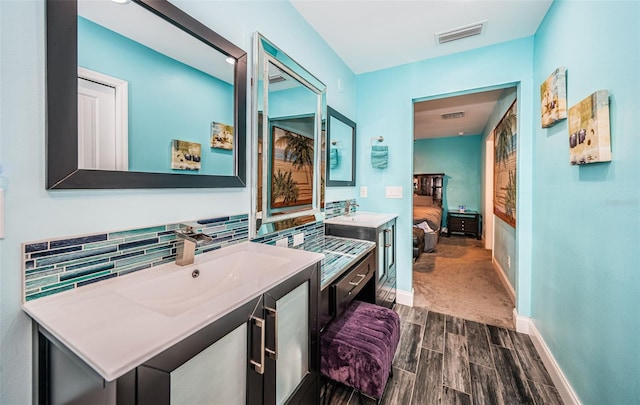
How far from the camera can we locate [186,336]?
2.06 feet

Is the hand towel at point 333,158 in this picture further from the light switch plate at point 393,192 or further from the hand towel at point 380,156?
the light switch plate at point 393,192

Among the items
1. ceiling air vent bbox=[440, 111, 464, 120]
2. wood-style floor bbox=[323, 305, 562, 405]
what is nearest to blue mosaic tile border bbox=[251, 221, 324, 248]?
wood-style floor bbox=[323, 305, 562, 405]

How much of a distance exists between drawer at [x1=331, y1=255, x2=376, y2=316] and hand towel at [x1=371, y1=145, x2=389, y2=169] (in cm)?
126

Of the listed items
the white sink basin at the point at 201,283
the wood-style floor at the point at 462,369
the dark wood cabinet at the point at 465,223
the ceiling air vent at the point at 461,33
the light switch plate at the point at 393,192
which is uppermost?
the ceiling air vent at the point at 461,33

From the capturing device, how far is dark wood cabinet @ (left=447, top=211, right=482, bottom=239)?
20.6ft

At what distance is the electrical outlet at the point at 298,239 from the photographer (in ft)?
6.14

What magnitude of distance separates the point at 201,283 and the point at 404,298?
2.35 m

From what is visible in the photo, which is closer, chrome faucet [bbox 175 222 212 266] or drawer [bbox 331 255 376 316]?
chrome faucet [bbox 175 222 212 266]

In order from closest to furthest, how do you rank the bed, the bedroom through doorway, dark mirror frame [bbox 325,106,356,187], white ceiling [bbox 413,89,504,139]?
dark mirror frame [bbox 325,106,356,187] → the bedroom through doorway → white ceiling [bbox 413,89,504,139] → the bed

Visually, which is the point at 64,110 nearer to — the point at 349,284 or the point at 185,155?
the point at 185,155

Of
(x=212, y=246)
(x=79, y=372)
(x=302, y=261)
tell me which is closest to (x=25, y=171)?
(x=79, y=372)

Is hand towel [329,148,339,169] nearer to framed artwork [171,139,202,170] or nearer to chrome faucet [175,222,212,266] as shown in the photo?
framed artwork [171,139,202,170]

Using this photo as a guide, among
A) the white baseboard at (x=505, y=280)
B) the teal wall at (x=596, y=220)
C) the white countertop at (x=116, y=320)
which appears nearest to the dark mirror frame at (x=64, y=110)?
the white countertop at (x=116, y=320)

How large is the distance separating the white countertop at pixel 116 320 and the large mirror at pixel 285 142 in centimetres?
74
